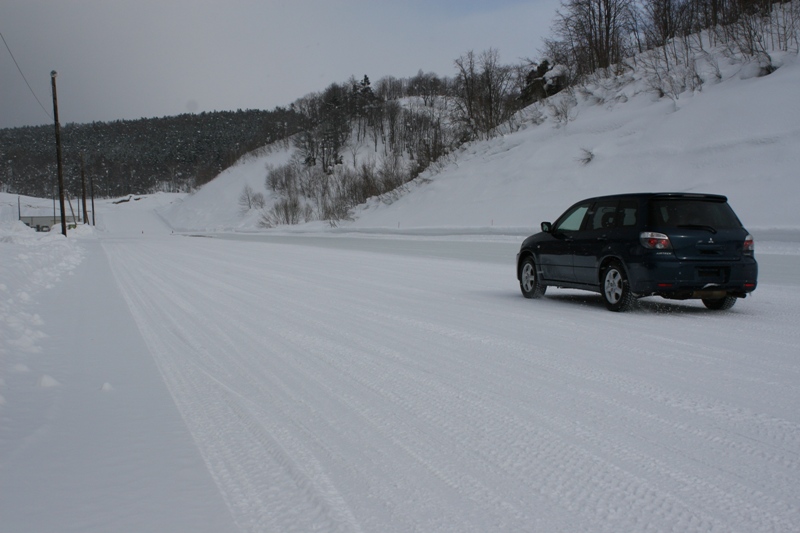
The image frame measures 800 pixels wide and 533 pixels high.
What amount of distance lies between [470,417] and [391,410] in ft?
2.05

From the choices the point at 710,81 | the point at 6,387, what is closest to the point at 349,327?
the point at 6,387

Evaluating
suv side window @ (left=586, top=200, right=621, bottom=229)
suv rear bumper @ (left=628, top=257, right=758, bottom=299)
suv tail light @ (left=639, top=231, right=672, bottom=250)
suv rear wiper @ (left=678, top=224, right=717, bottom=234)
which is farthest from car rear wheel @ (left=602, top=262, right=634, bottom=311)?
suv rear wiper @ (left=678, top=224, right=717, bottom=234)

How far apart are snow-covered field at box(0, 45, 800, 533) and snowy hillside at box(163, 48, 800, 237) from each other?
16.8 m

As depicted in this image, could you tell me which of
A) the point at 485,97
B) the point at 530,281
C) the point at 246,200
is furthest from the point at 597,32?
the point at 246,200

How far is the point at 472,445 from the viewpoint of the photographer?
14.1 feet

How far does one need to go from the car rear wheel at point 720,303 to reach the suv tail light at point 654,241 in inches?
58.5

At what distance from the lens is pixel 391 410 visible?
511 centimetres

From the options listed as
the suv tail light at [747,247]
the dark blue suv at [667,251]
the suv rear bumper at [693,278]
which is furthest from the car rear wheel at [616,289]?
the suv tail light at [747,247]

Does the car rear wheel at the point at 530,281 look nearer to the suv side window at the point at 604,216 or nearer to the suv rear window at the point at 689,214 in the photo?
the suv side window at the point at 604,216

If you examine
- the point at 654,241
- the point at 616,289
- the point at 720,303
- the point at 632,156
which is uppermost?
the point at 632,156

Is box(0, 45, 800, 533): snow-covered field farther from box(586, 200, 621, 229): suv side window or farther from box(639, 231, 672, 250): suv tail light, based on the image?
box(586, 200, 621, 229): suv side window

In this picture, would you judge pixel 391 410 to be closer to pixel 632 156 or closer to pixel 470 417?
pixel 470 417

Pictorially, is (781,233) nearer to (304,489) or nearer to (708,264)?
(708,264)

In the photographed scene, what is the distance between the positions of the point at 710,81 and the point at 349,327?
3606cm
